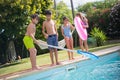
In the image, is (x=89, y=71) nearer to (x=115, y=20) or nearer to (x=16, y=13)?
(x=16, y=13)

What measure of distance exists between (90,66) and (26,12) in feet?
15.3

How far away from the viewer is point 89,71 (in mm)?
10094

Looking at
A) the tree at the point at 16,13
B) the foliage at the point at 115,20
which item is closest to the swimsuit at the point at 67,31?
the tree at the point at 16,13

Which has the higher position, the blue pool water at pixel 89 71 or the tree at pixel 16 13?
the tree at pixel 16 13

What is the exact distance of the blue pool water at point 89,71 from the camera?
354 inches

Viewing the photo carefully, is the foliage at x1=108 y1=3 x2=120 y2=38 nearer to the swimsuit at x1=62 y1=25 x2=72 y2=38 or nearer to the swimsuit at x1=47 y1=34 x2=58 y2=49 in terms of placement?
the swimsuit at x1=62 y1=25 x2=72 y2=38

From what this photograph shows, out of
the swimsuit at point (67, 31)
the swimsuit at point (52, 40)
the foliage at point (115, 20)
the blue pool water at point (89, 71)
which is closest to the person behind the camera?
the blue pool water at point (89, 71)

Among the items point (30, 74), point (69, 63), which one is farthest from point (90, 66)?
point (30, 74)

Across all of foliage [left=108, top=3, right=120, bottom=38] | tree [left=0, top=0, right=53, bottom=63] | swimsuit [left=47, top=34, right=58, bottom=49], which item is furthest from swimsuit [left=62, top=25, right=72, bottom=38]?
foliage [left=108, top=3, right=120, bottom=38]

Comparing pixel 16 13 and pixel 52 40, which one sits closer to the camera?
pixel 52 40

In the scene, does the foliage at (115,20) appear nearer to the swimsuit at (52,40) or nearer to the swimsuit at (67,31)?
the swimsuit at (67,31)

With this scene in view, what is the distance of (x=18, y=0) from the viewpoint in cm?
1328

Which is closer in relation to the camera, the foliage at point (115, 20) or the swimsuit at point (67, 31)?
the swimsuit at point (67, 31)

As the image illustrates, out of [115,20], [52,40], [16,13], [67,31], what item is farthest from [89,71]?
[115,20]
